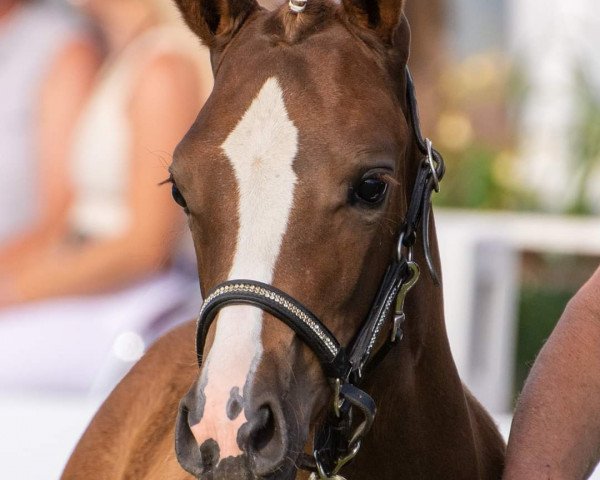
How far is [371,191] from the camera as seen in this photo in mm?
2455

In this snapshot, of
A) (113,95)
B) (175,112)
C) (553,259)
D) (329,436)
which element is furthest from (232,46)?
(553,259)

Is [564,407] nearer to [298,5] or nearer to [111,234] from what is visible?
[298,5]

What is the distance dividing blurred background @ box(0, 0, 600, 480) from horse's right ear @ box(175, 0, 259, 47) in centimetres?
315

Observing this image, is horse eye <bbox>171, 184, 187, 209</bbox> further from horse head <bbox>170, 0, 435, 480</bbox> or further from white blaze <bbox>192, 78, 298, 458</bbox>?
white blaze <bbox>192, 78, 298, 458</bbox>

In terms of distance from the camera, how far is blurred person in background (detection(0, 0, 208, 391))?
260 inches

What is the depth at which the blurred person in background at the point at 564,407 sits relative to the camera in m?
2.68

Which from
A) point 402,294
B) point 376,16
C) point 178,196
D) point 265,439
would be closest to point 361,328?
point 402,294

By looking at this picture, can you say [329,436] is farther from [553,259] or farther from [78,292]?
[553,259]

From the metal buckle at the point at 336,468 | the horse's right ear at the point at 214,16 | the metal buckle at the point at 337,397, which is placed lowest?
the metal buckle at the point at 336,468

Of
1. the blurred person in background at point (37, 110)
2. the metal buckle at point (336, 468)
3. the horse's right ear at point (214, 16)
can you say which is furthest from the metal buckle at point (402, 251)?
the blurred person in background at point (37, 110)

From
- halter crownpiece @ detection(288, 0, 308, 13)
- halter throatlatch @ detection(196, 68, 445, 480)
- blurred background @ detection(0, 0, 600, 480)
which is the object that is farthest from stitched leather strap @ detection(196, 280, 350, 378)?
blurred background @ detection(0, 0, 600, 480)

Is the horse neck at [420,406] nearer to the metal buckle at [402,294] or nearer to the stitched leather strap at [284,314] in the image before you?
the metal buckle at [402,294]

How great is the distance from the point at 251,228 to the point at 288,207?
9cm

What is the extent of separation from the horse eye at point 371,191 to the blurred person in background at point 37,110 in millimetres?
5270
